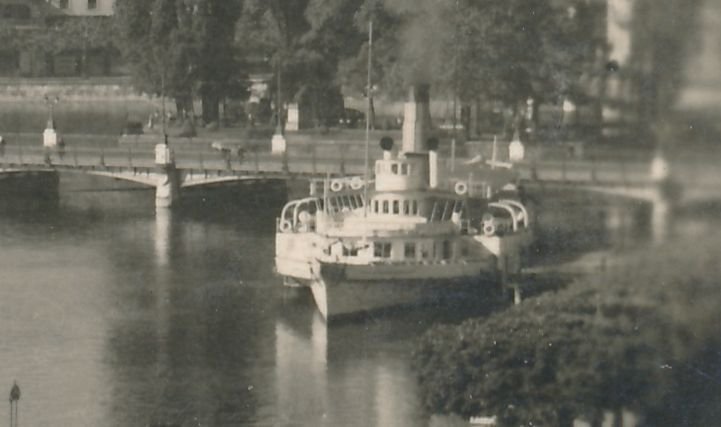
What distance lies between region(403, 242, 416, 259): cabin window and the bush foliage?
646 cm

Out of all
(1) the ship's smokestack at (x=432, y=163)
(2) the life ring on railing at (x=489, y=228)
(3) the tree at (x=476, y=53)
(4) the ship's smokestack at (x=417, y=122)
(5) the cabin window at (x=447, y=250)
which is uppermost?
(3) the tree at (x=476, y=53)

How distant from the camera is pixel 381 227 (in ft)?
51.5

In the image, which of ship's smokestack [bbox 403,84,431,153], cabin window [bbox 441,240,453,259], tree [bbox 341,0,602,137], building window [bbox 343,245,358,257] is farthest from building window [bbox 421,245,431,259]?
tree [bbox 341,0,602,137]

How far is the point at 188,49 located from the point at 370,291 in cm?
1480

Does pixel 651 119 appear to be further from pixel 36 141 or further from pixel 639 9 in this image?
pixel 36 141

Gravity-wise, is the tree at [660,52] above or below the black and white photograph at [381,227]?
above

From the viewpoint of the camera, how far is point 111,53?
44.6m

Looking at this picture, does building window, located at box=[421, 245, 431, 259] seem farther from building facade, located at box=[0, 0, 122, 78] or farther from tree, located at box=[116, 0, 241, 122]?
building facade, located at box=[0, 0, 122, 78]

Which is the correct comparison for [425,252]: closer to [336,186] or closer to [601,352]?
[336,186]

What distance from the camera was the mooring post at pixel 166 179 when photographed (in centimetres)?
2322

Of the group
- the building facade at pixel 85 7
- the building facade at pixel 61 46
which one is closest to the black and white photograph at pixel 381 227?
the building facade at pixel 61 46

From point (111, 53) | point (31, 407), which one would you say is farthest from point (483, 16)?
point (111, 53)

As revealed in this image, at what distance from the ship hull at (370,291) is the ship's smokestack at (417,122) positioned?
334 centimetres

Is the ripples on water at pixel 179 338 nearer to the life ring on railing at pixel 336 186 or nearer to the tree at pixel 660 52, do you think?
the life ring on railing at pixel 336 186
